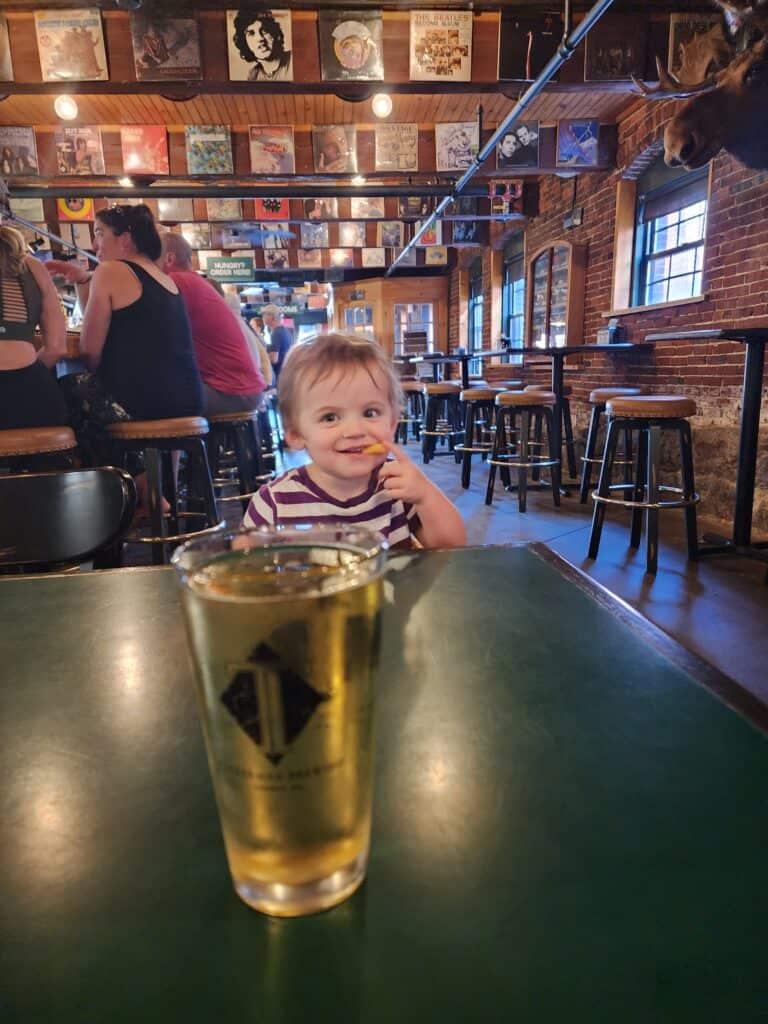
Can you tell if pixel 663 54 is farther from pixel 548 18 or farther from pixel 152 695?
pixel 152 695

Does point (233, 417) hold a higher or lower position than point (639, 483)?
higher

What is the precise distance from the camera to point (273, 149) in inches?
217

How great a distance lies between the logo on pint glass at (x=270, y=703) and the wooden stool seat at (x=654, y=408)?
3.23 m

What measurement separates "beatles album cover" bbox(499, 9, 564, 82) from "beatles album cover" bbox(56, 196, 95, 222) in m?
4.26

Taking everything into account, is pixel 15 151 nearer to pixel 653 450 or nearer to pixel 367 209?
pixel 367 209

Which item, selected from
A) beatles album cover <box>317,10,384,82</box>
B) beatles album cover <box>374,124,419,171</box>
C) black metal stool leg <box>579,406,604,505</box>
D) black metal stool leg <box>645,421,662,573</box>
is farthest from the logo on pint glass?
beatles album cover <box>374,124,419,171</box>

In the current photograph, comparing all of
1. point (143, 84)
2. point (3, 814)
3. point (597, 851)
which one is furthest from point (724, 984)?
point (143, 84)

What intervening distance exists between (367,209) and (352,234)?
1.09 meters

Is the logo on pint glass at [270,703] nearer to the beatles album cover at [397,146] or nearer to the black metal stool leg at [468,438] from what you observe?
the black metal stool leg at [468,438]

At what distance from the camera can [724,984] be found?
0.85 ft

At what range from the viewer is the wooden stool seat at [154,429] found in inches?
98.9

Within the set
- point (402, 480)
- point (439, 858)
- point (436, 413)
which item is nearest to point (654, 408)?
point (402, 480)

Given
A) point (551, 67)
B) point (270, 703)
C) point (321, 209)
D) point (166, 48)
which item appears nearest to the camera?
point (270, 703)

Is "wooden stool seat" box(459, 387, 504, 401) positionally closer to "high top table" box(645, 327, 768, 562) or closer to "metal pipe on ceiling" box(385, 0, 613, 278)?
"metal pipe on ceiling" box(385, 0, 613, 278)
